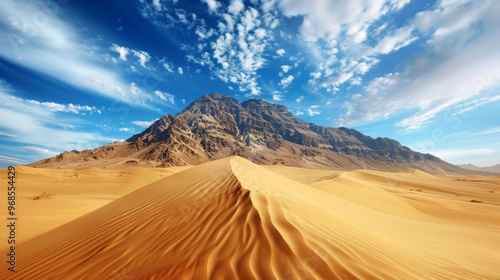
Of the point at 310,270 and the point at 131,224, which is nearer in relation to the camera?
the point at 310,270

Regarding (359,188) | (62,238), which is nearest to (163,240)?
(62,238)

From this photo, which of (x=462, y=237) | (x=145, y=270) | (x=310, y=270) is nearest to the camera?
(x=310, y=270)

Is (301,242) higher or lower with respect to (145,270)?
higher

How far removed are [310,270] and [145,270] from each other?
78.5 inches

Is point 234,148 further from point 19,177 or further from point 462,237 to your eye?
point 462,237

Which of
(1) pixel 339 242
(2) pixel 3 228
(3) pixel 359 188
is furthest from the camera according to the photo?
(3) pixel 359 188

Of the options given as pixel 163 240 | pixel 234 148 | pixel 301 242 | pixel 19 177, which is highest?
pixel 234 148

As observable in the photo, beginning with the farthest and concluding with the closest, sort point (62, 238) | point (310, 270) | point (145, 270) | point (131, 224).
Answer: point (62, 238) → point (131, 224) → point (145, 270) → point (310, 270)

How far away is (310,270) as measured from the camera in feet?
8.37

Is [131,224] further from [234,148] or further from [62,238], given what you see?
[234,148]

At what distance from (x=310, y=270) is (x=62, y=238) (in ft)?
18.2

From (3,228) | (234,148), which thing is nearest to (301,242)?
(3,228)

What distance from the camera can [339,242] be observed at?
3.28 metres

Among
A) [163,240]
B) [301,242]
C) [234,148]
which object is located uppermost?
[234,148]
